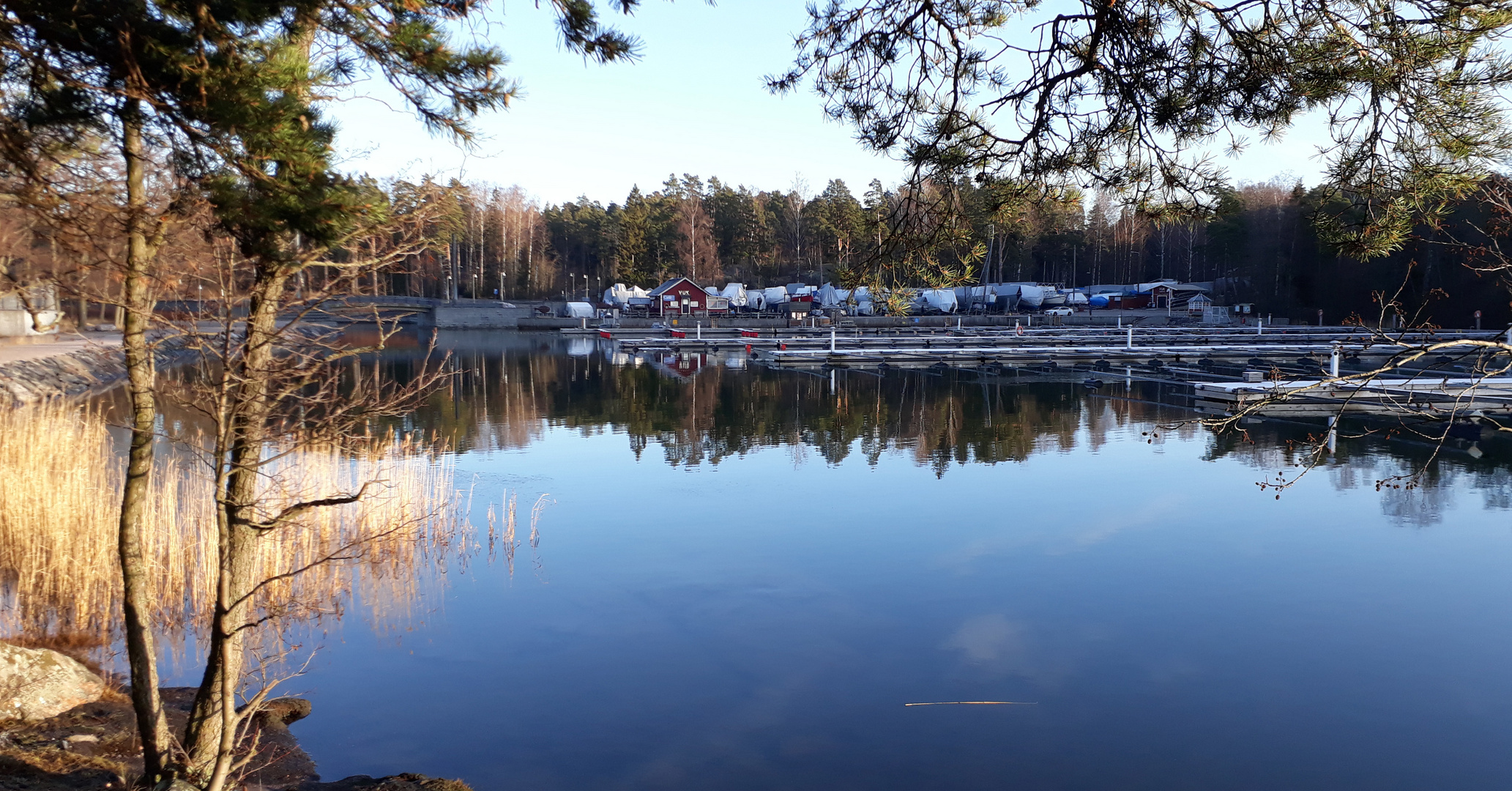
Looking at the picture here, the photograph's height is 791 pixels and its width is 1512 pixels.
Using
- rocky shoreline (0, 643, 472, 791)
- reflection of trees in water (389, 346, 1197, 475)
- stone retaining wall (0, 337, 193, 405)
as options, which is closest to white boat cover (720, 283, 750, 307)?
reflection of trees in water (389, 346, 1197, 475)

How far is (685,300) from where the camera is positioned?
2227 inches

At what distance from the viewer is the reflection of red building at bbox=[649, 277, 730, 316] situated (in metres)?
56.6

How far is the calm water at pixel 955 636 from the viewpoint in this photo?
245 inches

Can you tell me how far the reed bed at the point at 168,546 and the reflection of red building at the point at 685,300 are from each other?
4619cm

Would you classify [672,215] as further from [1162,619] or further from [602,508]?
[1162,619]

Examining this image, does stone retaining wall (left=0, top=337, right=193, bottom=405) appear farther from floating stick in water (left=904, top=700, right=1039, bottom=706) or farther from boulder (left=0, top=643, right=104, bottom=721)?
floating stick in water (left=904, top=700, right=1039, bottom=706)

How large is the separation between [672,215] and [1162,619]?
62.5 meters

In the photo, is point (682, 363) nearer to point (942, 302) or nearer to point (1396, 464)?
point (1396, 464)

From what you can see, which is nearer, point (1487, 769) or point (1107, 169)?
point (1107, 169)

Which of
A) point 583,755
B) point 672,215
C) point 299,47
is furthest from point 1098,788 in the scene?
point 672,215

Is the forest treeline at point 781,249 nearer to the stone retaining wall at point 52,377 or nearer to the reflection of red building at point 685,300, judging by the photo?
the reflection of red building at point 685,300

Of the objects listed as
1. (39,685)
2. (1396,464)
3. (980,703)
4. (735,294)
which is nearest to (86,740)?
(39,685)

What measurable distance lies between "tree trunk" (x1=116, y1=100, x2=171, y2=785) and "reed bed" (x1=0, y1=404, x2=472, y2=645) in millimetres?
2365

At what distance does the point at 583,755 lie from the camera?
6242 millimetres
